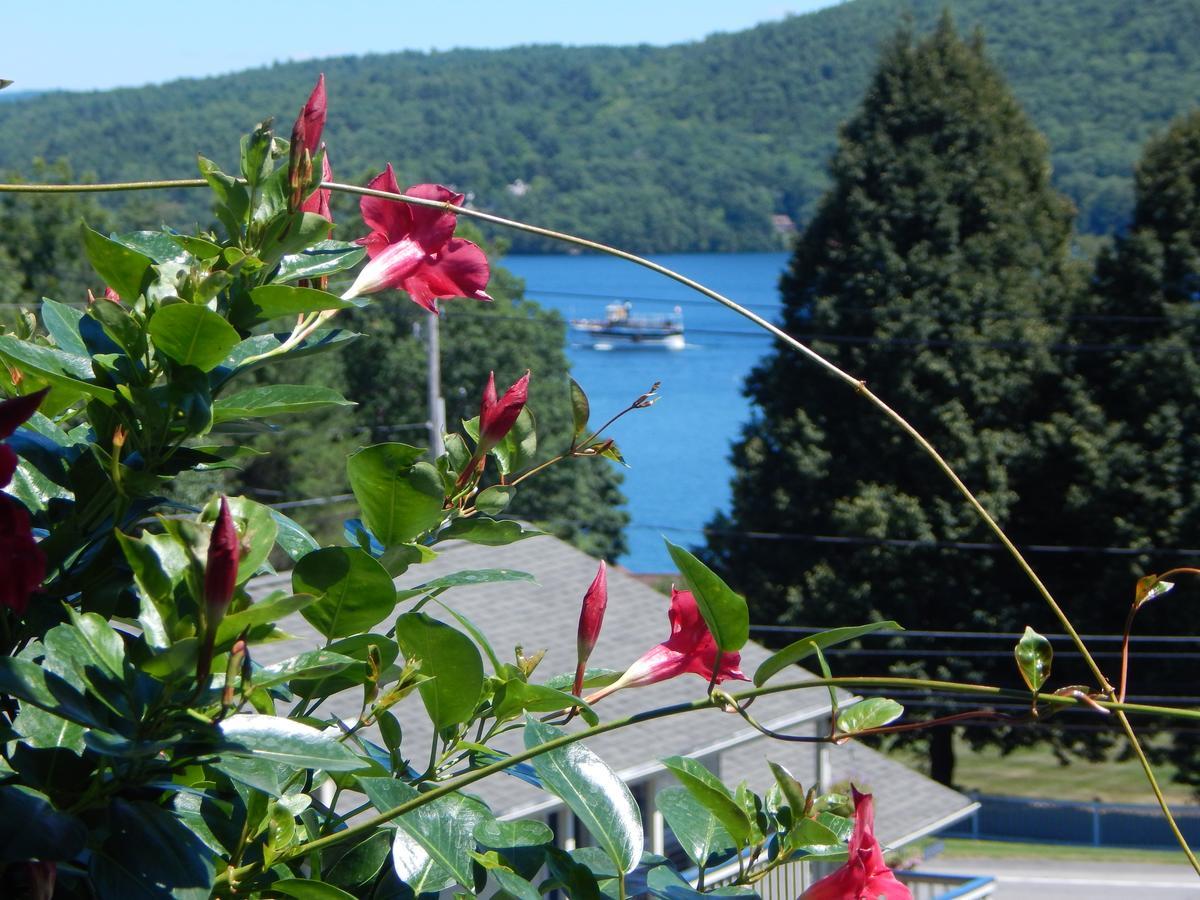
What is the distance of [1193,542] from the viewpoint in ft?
53.1

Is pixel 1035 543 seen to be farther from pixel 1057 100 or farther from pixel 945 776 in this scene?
pixel 1057 100

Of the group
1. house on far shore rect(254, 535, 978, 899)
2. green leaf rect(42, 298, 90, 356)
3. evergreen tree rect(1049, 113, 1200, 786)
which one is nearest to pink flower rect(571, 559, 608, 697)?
green leaf rect(42, 298, 90, 356)

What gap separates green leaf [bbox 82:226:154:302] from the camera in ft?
2.73

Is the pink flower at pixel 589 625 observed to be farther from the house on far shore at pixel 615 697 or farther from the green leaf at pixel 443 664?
the house on far shore at pixel 615 697

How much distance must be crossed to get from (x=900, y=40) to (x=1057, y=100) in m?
23.7

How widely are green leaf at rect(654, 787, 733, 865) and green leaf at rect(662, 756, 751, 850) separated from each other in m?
0.05

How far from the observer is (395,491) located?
0.88 m

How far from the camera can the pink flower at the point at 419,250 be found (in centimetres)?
103

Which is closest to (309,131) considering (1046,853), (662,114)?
(1046,853)

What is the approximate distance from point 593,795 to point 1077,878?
19.1 metres

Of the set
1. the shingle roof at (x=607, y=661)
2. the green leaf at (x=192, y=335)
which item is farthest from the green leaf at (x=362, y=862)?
the shingle roof at (x=607, y=661)

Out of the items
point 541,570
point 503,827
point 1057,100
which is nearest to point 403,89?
point 1057,100

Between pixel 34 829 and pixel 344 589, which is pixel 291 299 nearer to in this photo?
pixel 344 589

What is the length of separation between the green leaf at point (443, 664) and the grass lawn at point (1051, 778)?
2118cm
